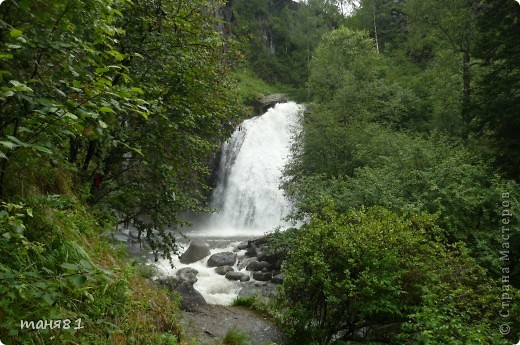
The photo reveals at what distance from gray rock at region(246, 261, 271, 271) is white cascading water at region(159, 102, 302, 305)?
5.11 meters

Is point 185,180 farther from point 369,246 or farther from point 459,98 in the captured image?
point 459,98

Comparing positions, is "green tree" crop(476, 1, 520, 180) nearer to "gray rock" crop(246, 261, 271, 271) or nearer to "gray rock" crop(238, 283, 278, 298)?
"gray rock" crop(238, 283, 278, 298)

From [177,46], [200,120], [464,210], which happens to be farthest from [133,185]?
[464,210]

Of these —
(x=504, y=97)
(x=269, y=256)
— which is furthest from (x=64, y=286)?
(x=269, y=256)

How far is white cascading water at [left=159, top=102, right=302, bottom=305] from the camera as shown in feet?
82.9

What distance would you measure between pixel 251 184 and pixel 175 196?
786 inches

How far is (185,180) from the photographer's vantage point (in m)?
8.11

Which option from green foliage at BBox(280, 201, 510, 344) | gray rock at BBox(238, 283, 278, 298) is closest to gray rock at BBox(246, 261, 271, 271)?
gray rock at BBox(238, 283, 278, 298)

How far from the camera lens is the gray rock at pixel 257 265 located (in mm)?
16109

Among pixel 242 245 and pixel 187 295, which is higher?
pixel 242 245

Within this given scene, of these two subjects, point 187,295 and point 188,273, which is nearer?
point 187,295

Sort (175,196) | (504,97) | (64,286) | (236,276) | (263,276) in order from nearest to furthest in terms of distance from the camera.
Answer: (64,286)
(175,196)
(504,97)
(263,276)
(236,276)

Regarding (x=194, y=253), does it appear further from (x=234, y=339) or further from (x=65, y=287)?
(x=65, y=287)

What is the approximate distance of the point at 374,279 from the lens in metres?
6.27
